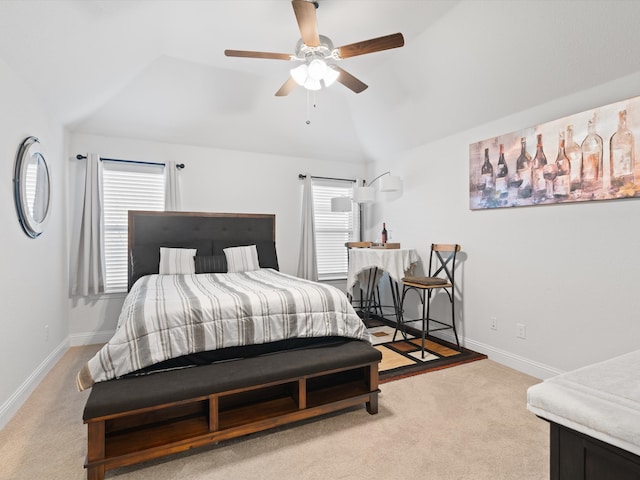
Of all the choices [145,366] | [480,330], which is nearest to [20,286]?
[145,366]

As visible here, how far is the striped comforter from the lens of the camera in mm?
1800

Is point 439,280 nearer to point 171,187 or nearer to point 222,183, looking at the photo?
point 222,183

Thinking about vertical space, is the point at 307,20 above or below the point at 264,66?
below

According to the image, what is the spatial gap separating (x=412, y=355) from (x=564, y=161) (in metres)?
2.14

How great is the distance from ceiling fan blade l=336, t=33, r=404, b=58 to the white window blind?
2821 millimetres

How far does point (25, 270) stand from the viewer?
8.27 ft

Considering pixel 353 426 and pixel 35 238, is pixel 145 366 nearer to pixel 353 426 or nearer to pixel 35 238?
pixel 353 426

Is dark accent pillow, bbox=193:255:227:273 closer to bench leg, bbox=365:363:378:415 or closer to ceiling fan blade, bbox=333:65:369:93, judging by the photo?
bench leg, bbox=365:363:378:415

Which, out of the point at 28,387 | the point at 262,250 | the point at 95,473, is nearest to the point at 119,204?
the point at 262,250

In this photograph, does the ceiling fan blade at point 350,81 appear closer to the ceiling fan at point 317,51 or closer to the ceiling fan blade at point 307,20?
the ceiling fan at point 317,51

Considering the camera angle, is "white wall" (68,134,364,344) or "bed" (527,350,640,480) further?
"white wall" (68,134,364,344)

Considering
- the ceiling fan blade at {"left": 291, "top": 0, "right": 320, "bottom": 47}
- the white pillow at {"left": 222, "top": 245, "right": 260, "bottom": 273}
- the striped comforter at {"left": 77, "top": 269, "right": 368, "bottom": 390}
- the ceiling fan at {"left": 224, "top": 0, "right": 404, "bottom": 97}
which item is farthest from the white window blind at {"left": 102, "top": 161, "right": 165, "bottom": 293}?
the ceiling fan blade at {"left": 291, "top": 0, "right": 320, "bottom": 47}

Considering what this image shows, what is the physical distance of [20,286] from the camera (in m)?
2.43

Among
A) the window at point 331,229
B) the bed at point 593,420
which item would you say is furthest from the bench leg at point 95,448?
the window at point 331,229
